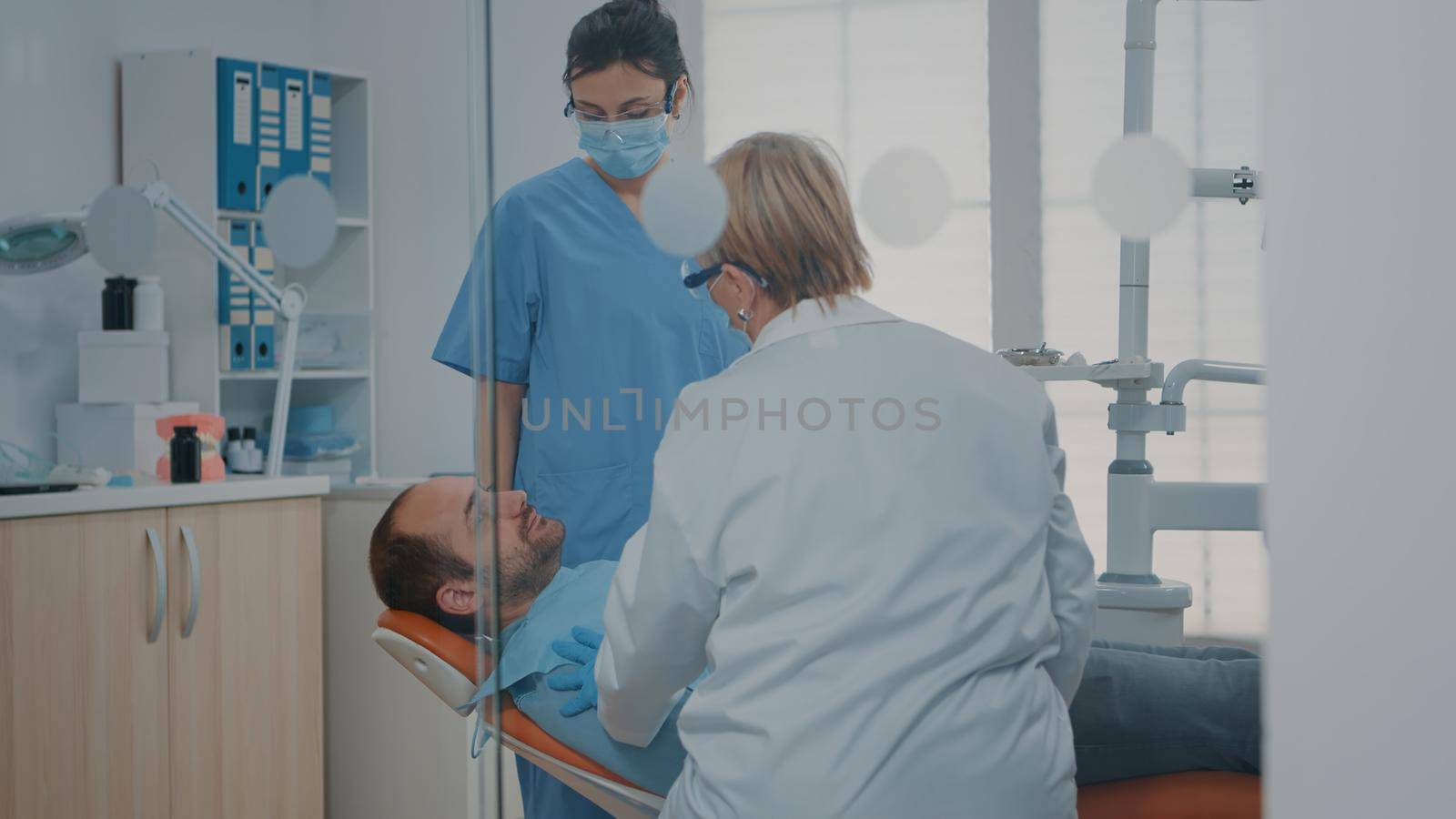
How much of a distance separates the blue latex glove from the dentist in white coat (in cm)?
12

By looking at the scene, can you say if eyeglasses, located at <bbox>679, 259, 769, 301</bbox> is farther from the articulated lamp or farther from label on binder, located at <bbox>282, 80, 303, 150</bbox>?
label on binder, located at <bbox>282, 80, 303, 150</bbox>

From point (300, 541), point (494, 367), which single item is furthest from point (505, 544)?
point (300, 541)

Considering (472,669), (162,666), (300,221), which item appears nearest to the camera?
(472,669)

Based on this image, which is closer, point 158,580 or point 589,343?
point 589,343

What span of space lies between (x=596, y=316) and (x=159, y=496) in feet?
3.97

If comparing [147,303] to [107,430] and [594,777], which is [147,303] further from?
[594,777]

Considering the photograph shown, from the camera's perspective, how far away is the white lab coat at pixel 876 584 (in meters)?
0.76

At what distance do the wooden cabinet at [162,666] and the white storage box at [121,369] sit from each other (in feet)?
0.82

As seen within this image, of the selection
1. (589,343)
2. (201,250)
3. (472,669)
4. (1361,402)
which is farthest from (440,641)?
(1361,402)

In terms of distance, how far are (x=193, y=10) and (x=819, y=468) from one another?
1300 mm

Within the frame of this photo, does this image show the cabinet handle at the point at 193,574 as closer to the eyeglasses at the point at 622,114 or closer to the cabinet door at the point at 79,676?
the cabinet door at the point at 79,676

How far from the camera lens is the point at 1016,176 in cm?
79

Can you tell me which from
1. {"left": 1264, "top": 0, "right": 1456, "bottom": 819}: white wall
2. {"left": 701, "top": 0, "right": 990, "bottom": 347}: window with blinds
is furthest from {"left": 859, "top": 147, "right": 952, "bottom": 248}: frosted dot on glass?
{"left": 1264, "top": 0, "right": 1456, "bottom": 819}: white wall

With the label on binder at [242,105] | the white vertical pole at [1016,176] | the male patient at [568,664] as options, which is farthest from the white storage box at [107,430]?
the white vertical pole at [1016,176]
